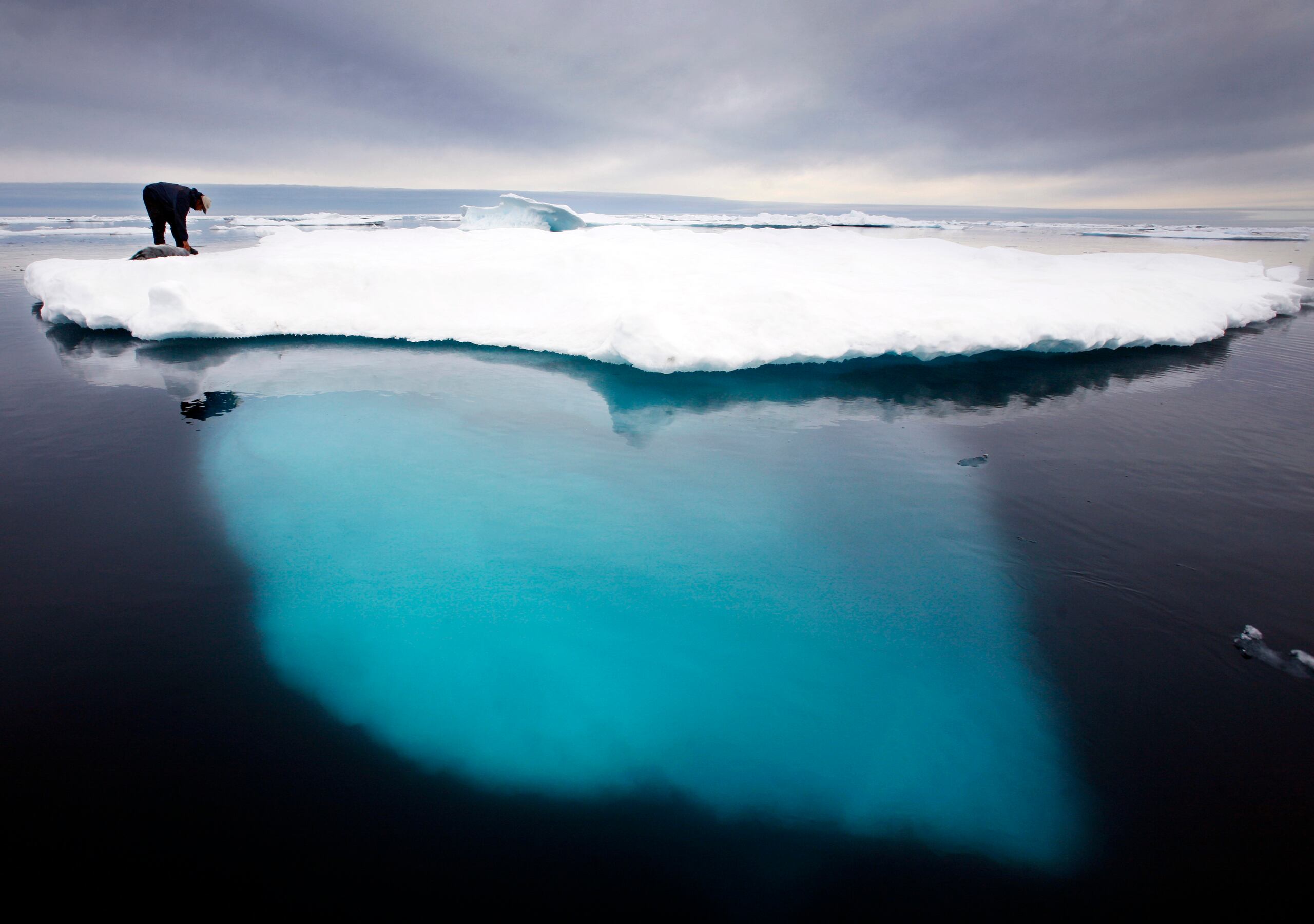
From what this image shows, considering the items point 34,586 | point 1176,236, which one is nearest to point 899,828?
point 34,586

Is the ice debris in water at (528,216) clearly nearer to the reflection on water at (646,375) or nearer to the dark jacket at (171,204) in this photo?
the dark jacket at (171,204)

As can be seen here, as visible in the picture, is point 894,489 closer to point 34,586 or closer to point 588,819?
point 588,819

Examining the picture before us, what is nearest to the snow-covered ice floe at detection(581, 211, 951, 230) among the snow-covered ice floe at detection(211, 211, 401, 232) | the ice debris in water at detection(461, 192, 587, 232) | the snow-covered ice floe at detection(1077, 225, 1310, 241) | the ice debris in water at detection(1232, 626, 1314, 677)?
the snow-covered ice floe at detection(1077, 225, 1310, 241)

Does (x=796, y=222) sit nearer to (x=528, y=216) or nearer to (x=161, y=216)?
(x=528, y=216)

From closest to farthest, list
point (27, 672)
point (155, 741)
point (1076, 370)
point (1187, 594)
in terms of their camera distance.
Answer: point (155, 741), point (27, 672), point (1187, 594), point (1076, 370)

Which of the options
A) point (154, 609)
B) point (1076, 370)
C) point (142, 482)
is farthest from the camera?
point (1076, 370)

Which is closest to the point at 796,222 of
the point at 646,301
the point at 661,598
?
the point at 646,301

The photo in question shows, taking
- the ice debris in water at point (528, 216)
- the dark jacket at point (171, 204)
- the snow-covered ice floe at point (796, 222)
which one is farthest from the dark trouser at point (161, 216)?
the snow-covered ice floe at point (796, 222)
